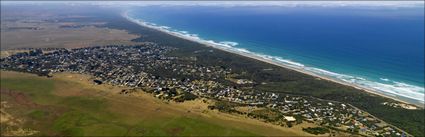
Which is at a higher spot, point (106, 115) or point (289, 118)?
point (289, 118)

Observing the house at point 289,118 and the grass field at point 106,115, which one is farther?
the house at point 289,118

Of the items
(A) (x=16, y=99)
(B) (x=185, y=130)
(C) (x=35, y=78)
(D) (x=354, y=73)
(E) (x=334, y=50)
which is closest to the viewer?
(B) (x=185, y=130)

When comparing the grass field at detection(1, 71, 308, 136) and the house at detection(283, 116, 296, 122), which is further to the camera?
the house at detection(283, 116, 296, 122)

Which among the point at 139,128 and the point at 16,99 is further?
the point at 16,99

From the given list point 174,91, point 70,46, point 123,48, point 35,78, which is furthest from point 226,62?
point 70,46

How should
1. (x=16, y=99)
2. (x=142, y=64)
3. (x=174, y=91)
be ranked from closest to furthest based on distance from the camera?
(x=16, y=99) → (x=174, y=91) → (x=142, y=64)

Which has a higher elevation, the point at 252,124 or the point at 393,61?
the point at 393,61

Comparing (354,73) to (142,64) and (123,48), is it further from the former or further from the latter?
(123,48)

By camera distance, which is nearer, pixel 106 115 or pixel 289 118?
pixel 289 118
